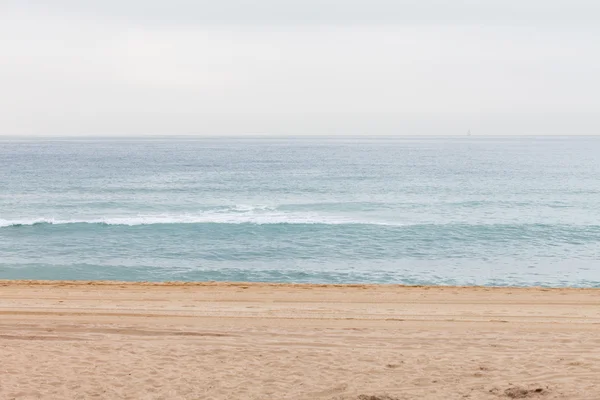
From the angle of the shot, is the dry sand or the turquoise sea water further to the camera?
the turquoise sea water

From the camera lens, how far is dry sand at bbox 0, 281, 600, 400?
9.14 m

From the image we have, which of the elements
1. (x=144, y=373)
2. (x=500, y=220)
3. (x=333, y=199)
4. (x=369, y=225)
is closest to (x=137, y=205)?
(x=333, y=199)

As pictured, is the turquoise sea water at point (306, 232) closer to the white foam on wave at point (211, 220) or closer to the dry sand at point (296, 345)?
the white foam on wave at point (211, 220)

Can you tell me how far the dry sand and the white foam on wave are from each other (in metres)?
18.8

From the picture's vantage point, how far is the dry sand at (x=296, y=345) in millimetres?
9141

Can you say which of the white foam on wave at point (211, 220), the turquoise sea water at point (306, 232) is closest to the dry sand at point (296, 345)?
the turquoise sea water at point (306, 232)

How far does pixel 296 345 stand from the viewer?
11.4 m

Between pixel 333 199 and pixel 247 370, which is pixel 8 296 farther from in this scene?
pixel 333 199

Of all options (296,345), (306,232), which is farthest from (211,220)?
(296,345)

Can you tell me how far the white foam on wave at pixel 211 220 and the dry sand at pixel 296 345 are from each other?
18848 mm

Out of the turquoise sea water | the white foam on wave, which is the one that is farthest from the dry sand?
the white foam on wave

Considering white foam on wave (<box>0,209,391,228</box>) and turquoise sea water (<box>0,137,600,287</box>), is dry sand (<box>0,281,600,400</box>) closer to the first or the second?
turquoise sea water (<box>0,137,600,287</box>)

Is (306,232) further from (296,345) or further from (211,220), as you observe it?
(296,345)

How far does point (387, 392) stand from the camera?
902 cm
